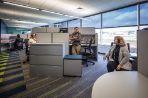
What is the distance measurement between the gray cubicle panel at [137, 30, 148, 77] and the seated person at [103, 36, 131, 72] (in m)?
1.66

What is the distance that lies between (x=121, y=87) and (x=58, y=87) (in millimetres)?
2449

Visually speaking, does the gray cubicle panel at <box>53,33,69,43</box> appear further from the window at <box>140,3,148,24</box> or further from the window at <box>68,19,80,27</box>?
the window at <box>68,19,80,27</box>

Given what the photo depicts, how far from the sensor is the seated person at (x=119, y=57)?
2979 mm

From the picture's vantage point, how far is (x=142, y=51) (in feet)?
4.26

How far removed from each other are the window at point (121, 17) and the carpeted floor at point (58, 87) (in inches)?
179

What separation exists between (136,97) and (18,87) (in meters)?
2.90

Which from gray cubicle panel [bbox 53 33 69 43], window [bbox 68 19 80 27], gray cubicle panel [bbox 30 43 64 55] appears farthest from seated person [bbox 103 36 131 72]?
window [bbox 68 19 80 27]

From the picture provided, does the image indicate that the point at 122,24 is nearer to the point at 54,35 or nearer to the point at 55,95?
the point at 54,35

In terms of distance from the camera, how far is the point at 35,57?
413cm

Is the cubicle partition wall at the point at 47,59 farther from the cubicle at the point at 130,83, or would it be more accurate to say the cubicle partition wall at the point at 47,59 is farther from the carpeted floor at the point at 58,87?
the cubicle at the point at 130,83

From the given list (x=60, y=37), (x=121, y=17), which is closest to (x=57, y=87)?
(x=60, y=37)

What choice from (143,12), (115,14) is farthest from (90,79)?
(115,14)

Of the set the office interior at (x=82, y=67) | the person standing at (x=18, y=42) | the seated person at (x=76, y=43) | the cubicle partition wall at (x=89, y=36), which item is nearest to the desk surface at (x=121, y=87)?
the office interior at (x=82, y=67)

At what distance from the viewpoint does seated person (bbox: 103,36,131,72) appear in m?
2.98
